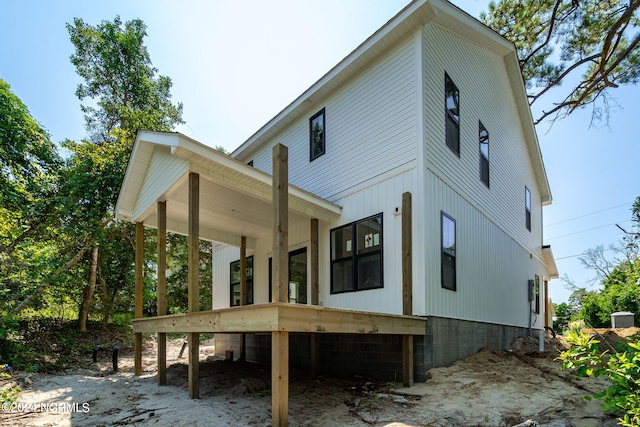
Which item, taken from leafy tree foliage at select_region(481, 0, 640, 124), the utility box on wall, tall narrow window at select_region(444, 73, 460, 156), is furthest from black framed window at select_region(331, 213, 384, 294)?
the utility box on wall

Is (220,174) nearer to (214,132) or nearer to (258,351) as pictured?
(258,351)

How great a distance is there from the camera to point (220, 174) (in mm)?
6164

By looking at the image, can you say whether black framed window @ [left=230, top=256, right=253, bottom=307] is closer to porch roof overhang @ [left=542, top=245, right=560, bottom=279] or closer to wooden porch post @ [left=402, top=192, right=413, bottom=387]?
wooden porch post @ [left=402, top=192, right=413, bottom=387]

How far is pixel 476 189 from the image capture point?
9203 mm

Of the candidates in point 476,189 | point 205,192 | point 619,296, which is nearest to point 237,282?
point 205,192

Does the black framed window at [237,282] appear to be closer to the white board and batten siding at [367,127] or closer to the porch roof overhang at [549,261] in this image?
the white board and batten siding at [367,127]

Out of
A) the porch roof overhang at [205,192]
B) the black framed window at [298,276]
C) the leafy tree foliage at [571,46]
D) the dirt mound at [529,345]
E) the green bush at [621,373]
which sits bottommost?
the dirt mound at [529,345]

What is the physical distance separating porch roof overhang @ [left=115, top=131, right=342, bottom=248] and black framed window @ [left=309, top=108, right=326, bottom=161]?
1.64m

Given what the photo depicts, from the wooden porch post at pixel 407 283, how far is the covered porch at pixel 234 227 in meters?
0.02

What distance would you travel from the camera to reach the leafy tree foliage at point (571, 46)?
12.8 metres

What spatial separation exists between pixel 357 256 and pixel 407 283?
4.60 ft

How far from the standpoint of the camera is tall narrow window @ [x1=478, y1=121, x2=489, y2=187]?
9750 mm

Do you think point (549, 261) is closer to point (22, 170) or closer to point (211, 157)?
point (211, 157)

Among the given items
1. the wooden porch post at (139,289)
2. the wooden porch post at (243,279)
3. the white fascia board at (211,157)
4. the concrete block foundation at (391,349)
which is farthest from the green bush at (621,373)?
the wooden porch post at (243,279)
